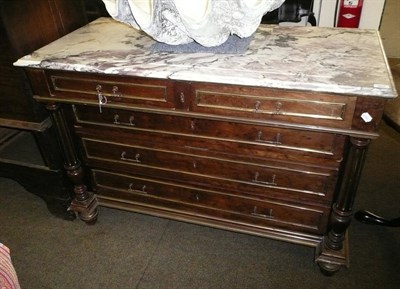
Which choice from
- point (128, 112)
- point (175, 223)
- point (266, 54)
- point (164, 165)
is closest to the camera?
point (266, 54)

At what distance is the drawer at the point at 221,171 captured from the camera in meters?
1.28

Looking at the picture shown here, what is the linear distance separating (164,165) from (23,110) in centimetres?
75

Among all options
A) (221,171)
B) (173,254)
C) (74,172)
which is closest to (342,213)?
(221,171)

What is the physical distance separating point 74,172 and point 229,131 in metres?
0.88

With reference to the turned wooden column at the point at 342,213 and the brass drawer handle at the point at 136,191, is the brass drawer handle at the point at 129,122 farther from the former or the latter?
the turned wooden column at the point at 342,213

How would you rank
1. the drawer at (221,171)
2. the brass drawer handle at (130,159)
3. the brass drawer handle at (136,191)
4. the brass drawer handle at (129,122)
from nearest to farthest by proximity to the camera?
the drawer at (221,171) → the brass drawer handle at (129,122) → the brass drawer handle at (130,159) → the brass drawer handle at (136,191)

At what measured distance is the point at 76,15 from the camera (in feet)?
5.53

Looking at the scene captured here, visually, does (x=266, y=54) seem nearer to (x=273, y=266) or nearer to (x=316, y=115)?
(x=316, y=115)

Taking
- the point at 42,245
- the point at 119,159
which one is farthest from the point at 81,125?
the point at 42,245

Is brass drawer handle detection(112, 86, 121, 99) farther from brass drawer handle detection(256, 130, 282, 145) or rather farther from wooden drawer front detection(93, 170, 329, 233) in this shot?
brass drawer handle detection(256, 130, 282, 145)

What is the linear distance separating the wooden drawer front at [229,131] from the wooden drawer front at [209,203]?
31 cm

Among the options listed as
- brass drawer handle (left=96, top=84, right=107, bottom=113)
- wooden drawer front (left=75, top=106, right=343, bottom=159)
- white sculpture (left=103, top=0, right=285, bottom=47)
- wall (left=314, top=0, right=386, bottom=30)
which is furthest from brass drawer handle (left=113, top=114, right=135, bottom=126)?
wall (left=314, top=0, right=386, bottom=30)

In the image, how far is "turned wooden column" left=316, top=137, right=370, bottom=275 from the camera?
44.1 inches

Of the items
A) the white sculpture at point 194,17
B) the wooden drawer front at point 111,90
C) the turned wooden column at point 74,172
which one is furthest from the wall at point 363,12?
the turned wooden column at point 74,172
